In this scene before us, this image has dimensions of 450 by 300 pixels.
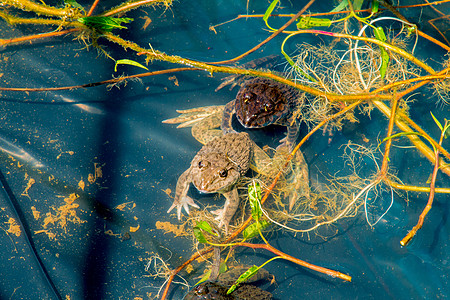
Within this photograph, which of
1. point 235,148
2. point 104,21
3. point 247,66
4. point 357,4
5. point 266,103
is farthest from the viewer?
point 247,66

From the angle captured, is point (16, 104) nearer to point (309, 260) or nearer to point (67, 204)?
point (67, 204)

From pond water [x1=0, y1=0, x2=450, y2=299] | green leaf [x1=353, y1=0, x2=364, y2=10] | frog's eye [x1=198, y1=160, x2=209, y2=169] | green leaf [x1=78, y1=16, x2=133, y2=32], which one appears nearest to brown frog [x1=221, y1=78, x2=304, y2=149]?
pond water [x1=0, y1=0, x2=450, y2=299]

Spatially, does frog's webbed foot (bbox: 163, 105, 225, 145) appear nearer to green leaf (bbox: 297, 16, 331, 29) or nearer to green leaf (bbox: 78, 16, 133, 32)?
green leaf (bbox: 78, 16, 133, 32)

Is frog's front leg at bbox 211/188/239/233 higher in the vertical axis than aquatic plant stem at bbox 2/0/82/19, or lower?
lower

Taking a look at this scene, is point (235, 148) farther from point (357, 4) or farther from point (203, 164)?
point (357, 4)

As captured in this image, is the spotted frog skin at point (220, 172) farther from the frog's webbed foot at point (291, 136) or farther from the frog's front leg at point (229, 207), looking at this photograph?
the frog's webbed foot at point (291, 136)

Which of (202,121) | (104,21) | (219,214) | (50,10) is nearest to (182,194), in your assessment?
(219,214)

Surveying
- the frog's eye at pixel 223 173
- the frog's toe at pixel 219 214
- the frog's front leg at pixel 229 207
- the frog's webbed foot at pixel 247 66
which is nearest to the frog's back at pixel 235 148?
the frog's eye at pixel 223 173
